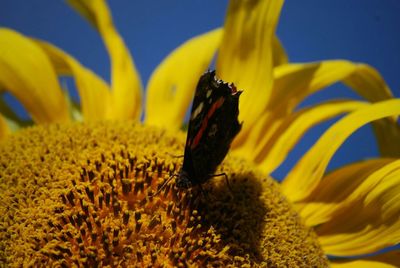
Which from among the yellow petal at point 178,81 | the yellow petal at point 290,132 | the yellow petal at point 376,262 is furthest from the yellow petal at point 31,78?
the yellow petal at point 376,262

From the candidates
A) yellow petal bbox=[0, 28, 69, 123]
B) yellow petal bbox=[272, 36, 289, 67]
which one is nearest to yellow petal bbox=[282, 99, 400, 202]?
yellow petal bbox=[272, 36, 289, 67]

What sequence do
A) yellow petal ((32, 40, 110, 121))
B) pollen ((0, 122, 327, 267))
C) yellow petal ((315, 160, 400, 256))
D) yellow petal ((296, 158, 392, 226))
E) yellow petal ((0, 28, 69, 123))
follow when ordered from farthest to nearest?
yellow petal ((32, 40, 110, 121)) < yellow petal ((0, 28, 69, 123)) < yellow petal ((296, 158, 392, 226)) < yellow petal ((315, 160, 400, 256)) < pollen ((0, 122, 327, 267))

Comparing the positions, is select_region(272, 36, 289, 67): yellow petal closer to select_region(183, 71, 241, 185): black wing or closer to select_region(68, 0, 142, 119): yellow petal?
select_region(68, 0, 142, 119): yellow petal

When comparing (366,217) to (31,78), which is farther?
(31,78)

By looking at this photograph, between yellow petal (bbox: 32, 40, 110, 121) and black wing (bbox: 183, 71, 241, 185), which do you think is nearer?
black wing (bbox: 183, 71, 241, 185)

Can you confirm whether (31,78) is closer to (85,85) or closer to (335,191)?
(85,85)

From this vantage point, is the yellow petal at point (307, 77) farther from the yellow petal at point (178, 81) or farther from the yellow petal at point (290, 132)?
the yellow petal at point (178, 81)

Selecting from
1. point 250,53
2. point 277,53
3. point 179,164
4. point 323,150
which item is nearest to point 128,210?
point 179,164

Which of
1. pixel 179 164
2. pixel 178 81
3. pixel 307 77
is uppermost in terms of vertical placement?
pixel 178 81

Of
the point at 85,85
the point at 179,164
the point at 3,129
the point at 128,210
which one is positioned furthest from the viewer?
the point at 85,85
